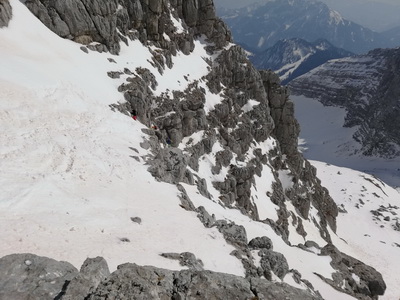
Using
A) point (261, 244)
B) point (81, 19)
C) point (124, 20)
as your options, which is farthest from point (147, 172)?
point (124, 20)

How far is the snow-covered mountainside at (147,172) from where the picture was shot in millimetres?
10531

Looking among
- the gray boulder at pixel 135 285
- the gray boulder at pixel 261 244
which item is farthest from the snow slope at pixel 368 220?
the gray boulder at pixel 135 285

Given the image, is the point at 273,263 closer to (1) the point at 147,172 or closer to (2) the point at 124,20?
(1) the point at 147,172

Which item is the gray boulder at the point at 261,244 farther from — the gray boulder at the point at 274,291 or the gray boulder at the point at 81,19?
the gray boulder at the point at 81,19

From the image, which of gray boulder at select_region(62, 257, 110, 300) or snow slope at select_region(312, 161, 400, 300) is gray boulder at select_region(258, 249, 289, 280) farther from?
snow slope at select_region(312, 161, 400, 300)

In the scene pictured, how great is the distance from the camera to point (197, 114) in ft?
176

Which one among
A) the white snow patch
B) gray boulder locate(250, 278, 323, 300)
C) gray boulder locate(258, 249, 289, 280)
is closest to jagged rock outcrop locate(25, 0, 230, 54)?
the white snow patch

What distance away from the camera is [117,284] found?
28.9ft

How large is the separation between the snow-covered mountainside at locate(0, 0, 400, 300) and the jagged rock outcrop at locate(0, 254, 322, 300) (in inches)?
1.8

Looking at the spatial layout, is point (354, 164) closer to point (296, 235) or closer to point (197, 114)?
point (296, 235)

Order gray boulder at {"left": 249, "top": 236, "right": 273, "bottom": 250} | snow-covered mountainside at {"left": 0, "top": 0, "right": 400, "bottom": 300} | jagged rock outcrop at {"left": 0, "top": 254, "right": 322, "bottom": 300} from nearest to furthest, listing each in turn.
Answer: jagged rock outcrop at {"left": 0, "top": 254, "right": 322, "bottom": 300}, snow-covered mountainside at {"left": 0, "top": 0, "right": 400, "bottom": 300}, gray boulder at {"left": 249, "top": 236, "right": 273, "bottom": 250}

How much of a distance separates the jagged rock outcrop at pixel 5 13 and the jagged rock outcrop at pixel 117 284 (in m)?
33.2

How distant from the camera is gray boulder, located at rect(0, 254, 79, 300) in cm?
889

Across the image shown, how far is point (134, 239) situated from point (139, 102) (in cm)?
2673
